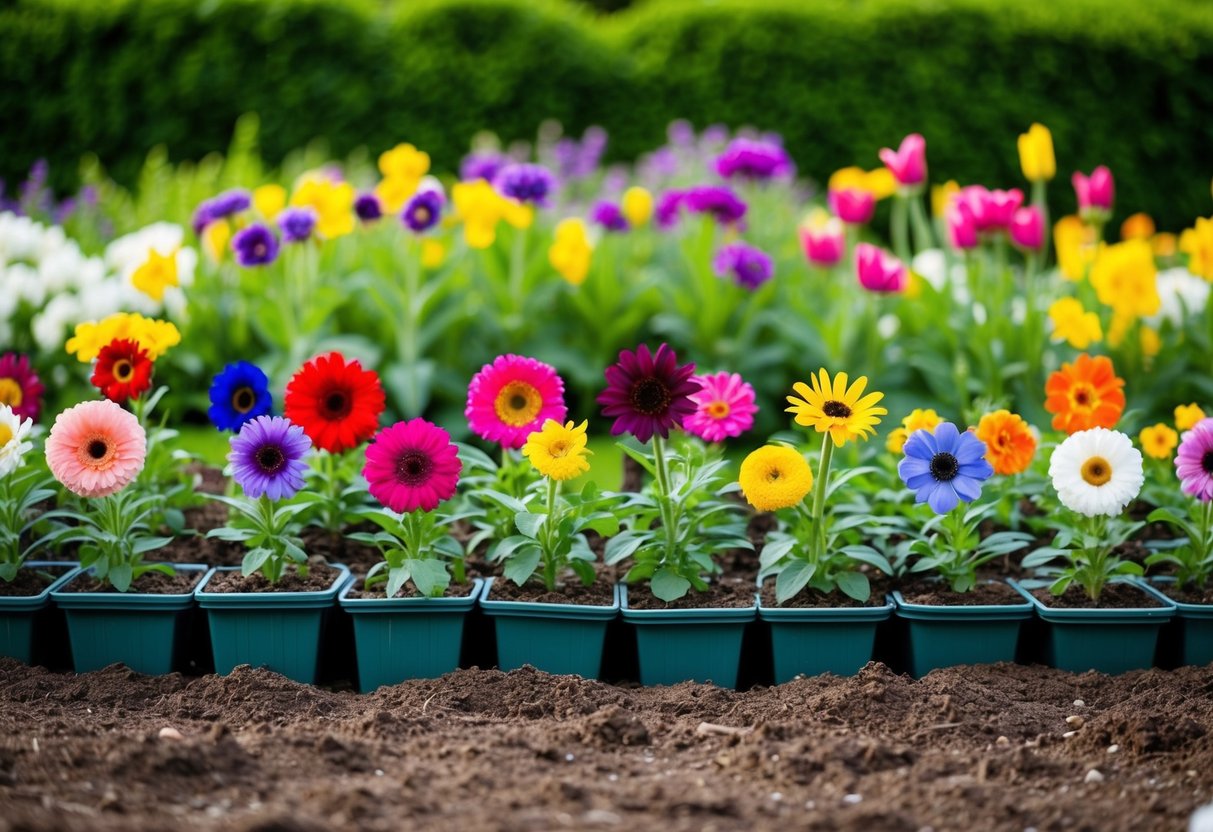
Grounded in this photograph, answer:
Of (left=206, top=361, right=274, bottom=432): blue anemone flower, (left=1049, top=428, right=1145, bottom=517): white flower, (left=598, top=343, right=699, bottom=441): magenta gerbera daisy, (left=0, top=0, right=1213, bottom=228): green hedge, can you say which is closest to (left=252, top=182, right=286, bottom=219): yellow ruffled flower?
(left=206, top=361, right=274, bottom=432): blue anemone flower

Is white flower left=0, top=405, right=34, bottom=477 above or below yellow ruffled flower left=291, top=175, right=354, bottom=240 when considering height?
below

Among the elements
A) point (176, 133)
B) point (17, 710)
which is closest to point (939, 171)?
point (176, 133)

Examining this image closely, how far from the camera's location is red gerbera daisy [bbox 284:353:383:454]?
247 centimetres

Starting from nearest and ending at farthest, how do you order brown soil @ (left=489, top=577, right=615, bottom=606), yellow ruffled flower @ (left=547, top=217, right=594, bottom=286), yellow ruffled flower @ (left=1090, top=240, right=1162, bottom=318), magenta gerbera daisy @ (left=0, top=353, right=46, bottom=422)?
brown soil @ (left=489, top=577, right=615, bottom=606) → magenta gerbera daisy @ (left=0, top=353, right=46, bottom=422) → yellow ruffled flower @ (left=1090, top=240, right=1162, bottom=318) → yellow ruffled flower @ (left=547, top=217, right=594, bottom=286)

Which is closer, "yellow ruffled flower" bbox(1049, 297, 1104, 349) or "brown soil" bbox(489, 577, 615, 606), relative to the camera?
"brown soil" bbox(489, 577, 615, 606)

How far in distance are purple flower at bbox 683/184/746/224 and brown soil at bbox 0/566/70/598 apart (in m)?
2.30

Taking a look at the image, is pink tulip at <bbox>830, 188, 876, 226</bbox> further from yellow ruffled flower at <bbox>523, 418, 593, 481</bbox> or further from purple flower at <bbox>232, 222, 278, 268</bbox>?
yellow ruffled flower at <bbox>523, 418, 593, 481</bbox>

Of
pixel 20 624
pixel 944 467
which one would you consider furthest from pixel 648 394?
pixel 20 624

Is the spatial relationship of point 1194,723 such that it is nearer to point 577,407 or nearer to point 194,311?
point 577,407

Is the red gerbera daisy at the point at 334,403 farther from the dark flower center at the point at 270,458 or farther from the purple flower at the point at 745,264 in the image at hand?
the purple flower at the point at 745,264

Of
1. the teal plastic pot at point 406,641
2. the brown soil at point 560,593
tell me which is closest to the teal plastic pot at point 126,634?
the teal plastic pot at point 406,641

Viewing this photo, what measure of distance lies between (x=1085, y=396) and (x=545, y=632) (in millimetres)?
1362

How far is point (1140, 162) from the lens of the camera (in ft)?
27.9

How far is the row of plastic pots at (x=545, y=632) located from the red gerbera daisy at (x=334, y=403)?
0.33m
